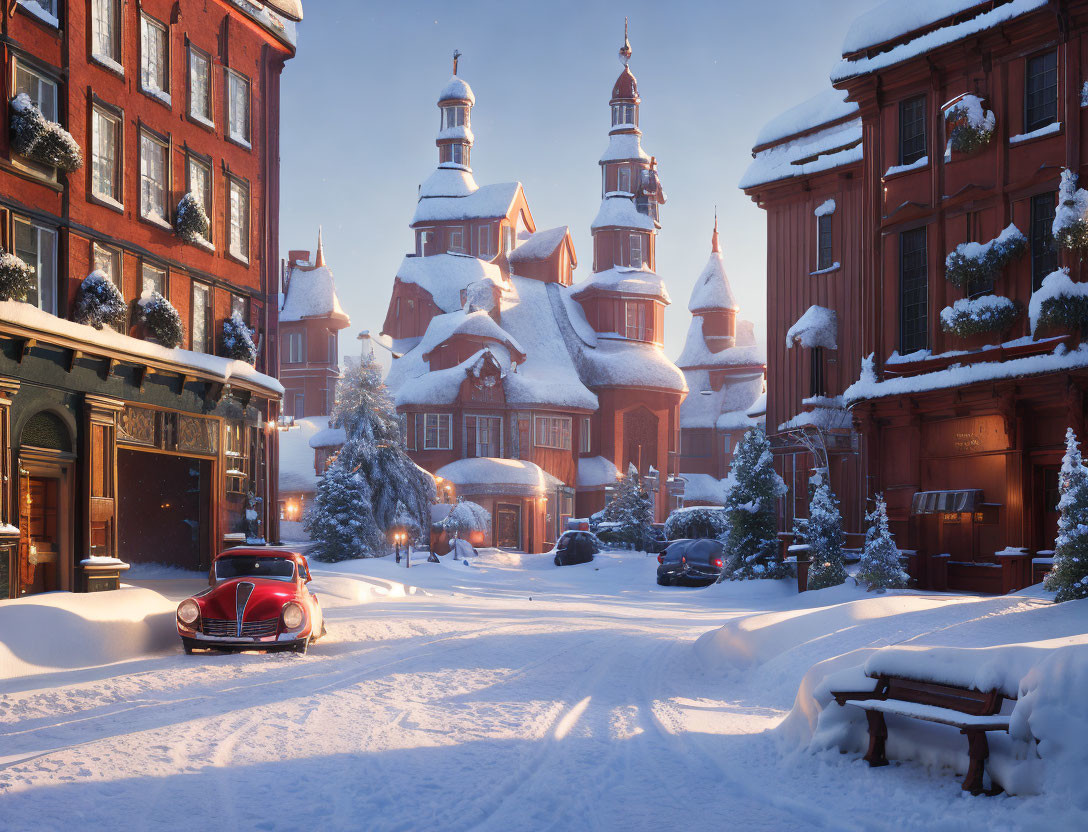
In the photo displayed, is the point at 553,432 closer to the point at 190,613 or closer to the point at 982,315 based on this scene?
the point at 982,315

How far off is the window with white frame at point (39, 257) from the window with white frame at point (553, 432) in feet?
127

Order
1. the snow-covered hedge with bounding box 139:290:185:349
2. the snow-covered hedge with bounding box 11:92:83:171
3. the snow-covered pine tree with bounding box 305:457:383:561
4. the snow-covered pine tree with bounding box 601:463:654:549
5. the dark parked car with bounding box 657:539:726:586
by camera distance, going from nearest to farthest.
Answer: the snow-covered hedge with bounding box 11:92:83:171
the snow-covered hedge with bounding box 139:290:185:349
the dark parked car with bounding box 657:539:726:586
the snow-covered pine tree with bounding box 305:457:383:561
the snow-covered pine tree with bounding box 601:463:654:549

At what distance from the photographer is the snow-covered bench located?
285 inches

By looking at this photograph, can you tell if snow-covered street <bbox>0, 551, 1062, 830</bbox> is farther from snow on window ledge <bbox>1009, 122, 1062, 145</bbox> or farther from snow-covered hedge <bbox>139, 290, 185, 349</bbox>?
snow on window ledge <bbox>1009, 122, 1062, 145</bbox>

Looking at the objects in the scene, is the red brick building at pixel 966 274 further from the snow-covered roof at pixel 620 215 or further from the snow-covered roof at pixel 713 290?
the snow-covered roof at pixel 713 290

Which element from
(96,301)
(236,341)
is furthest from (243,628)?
(236,341)

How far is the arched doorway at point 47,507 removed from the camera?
1897 centimetres

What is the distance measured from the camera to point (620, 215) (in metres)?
66.6

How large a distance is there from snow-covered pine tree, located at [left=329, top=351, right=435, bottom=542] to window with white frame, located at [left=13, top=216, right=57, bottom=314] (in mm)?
24275

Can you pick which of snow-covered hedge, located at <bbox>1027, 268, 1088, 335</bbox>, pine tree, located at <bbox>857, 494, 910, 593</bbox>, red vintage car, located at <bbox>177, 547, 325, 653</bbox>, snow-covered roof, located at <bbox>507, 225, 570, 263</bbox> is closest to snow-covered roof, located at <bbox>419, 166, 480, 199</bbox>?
snow-covered roof, located at <bbox>507, 225, 570, 263</bbox>

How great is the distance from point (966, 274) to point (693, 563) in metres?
13.3

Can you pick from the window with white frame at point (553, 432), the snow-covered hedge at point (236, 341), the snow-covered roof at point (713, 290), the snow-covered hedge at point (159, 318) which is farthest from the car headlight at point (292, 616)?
the snow-covered roof at point (713, 290)

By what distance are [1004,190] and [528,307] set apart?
43.0m

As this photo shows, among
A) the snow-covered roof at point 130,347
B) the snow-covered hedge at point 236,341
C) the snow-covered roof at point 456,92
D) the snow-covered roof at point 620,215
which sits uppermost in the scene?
the snow-covered roof at point 456,92
